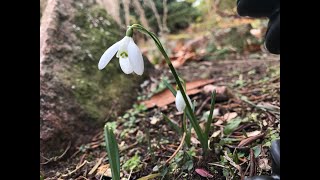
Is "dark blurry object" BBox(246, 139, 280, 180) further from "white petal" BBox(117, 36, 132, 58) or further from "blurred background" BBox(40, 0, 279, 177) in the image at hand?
"blurred background" BBox(40, 0, 279, 177)

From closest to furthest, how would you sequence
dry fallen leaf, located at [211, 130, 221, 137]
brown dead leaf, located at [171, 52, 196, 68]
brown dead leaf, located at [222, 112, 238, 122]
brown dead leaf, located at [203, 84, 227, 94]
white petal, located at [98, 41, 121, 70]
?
white petal, located at [98, 41, 121, 70] < dry fallen leaf, located at [211, 130, 221, 137] < brown dead leaf, located at [222, 112, 238, 122] < brown dead leaf, located at [203, 84, 227, 94] < brown dead leaf, located at [171, 52, 196, 68]

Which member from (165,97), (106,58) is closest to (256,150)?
(106,58)

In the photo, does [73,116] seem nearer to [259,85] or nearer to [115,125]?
[115,125]

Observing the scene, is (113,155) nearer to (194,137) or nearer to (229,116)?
(194,137)

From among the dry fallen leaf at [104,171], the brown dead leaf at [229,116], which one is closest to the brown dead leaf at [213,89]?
the brown dead leaf at [229,116]

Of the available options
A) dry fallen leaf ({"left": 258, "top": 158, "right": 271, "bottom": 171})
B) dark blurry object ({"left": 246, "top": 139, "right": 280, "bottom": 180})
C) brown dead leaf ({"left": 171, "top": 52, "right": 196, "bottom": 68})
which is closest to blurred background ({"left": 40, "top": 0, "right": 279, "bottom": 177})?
brown dead leaf ({"left": 171, "top": 52, "right": 196, "bottom": 68})

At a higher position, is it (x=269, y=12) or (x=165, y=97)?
(x=269, y=12)

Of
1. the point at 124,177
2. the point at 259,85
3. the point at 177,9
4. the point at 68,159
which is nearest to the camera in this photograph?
the point at 124,177
